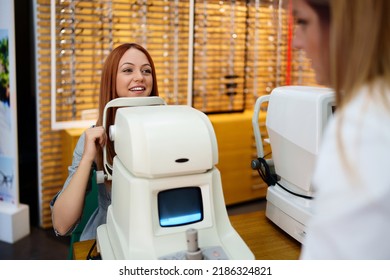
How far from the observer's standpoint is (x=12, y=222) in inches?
135

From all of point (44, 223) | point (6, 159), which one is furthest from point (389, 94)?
point (44, 223)

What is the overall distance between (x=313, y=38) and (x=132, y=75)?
138cm

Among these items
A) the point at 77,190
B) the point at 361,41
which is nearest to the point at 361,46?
the point at 361,41

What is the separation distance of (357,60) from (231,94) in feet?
12.7

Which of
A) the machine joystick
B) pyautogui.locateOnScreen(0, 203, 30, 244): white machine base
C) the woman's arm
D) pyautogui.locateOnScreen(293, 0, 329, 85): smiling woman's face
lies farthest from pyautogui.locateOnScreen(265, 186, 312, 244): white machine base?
pyautogui.locateOnScreen(0, 203, 30, 244): white machine base

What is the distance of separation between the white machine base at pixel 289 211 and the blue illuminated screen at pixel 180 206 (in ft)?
1.55

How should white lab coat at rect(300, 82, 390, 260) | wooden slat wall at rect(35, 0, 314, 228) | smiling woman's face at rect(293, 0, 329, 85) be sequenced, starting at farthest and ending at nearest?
wooden slat wall at rect(35, 0, 314, 228), smiling woman's face at rect(293, 0, 329, 85), white lab coat at rect(300, 82, 390, 260)

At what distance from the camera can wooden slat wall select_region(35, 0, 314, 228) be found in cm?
364

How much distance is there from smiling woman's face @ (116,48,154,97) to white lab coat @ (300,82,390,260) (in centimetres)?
148

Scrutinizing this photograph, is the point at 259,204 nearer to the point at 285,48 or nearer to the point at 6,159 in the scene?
the point at 285,48

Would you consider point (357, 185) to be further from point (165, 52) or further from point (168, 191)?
point (165, 52)

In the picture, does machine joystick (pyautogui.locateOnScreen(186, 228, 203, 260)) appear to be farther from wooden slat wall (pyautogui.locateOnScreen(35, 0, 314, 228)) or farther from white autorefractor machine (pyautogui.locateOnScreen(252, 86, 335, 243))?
wooden slat wall (pyautogui.locateOnScreen(35, 0, 314, 228))

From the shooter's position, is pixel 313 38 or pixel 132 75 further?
pixel 132 75

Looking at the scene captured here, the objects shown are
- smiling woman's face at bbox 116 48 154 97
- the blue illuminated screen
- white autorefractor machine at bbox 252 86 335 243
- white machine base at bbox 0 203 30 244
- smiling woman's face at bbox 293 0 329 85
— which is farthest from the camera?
white machine base at bbox 0 203 30 244
